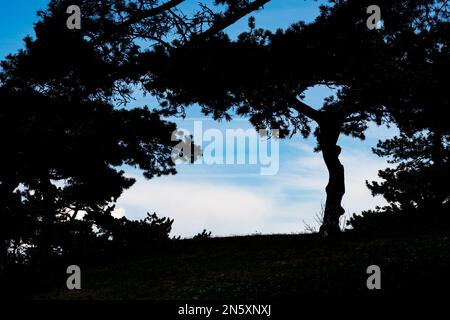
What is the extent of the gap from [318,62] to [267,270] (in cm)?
644

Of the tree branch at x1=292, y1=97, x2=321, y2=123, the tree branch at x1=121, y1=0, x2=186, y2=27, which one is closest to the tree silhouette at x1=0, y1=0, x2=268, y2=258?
the tree branch at x1=121, y1=0, x2=186, y2=27

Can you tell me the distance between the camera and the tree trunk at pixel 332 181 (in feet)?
58.0

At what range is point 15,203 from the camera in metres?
19.6

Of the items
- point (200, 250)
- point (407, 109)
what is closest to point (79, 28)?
Answer: point (200, 250)

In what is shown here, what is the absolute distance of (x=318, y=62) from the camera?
15531 millimetres

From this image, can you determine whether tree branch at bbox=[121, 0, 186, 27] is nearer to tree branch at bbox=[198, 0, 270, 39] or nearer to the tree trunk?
tree branch at bbox=[198, 0, 270, 39]

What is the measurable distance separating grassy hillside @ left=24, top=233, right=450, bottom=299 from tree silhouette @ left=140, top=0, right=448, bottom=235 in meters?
4.57

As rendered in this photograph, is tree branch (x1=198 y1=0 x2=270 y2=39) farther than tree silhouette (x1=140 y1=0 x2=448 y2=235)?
No

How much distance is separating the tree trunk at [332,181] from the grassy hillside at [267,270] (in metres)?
0.61

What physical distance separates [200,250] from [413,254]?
7633mm

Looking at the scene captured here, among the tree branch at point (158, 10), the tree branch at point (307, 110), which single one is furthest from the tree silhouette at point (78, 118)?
the tree branch at point (307, 110)

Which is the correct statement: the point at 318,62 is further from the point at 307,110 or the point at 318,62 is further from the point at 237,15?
the point at 237,15

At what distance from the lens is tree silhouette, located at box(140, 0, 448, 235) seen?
1348 centimetres
